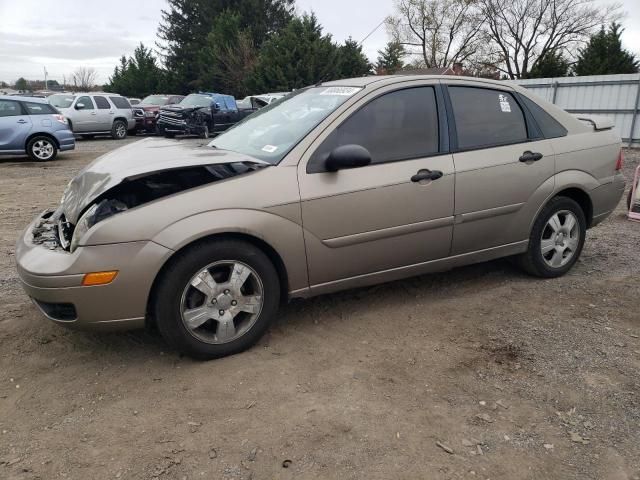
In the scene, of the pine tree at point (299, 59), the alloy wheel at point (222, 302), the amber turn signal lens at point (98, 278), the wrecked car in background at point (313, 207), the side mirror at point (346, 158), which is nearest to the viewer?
the amber turn signal lens at point (98, 278)

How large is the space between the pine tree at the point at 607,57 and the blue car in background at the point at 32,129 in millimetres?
22532

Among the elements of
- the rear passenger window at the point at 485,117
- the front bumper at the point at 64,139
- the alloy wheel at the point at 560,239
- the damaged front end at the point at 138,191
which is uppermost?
the rear passenger window at the point at 485,117

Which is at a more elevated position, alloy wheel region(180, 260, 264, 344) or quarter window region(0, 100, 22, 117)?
quarter window region(0, 100, 22, 117)

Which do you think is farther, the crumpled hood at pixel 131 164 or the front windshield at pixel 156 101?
the front windshield at pixel 156 101

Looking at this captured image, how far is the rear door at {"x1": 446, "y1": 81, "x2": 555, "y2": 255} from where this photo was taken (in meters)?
3.88

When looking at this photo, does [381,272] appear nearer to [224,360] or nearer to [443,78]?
[224,360]

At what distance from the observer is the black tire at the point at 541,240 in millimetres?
4320

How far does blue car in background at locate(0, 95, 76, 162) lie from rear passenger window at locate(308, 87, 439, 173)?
11.2m

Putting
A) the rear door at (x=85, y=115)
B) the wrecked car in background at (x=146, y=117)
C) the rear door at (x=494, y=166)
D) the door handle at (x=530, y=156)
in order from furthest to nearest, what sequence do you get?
the wrecked car in background at (x=146, y=117) < the rear door at (x=85, y=115) < the door handle at (x=530, y=156) < the rear door at (x=494, y=166)

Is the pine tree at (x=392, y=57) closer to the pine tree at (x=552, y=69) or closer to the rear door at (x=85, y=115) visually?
the pine tree at (x=552, y=69)

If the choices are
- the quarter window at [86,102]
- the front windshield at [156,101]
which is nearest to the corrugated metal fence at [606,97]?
the quarter window at [86,102]

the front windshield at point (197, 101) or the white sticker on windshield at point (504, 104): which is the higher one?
the white sticker on windshield at point (504, 104)

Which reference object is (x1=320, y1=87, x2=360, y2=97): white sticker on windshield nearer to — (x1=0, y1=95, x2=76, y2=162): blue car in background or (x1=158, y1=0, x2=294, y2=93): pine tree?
(x1=0, y1=95, x2=76, y2=162): blue car in background

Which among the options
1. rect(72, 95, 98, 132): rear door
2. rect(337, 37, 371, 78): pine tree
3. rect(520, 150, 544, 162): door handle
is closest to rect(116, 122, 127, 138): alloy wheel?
rect(72, 95, 98, 132): rear door
